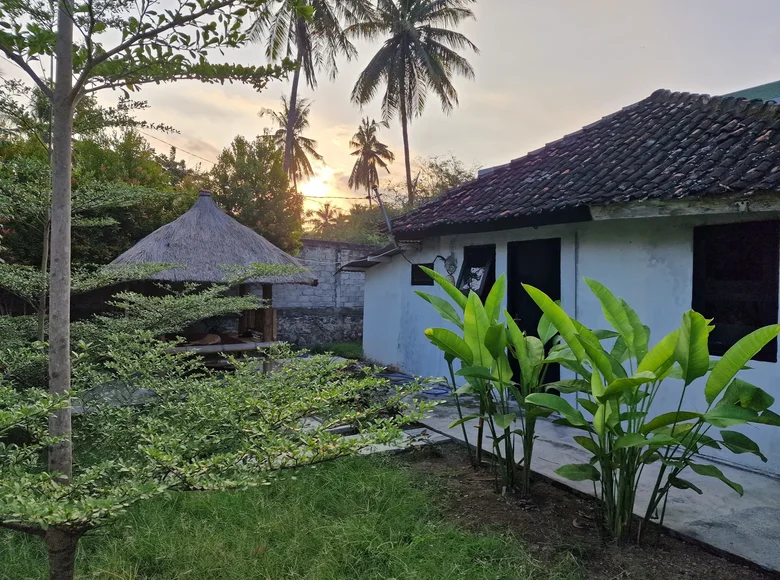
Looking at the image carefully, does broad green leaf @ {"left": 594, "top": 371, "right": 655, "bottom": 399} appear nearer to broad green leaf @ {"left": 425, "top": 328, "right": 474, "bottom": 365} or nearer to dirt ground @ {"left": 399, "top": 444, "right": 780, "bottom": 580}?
dirt ground @ {"left": 399, "top": 444, "right": 780, "bottom": 580}

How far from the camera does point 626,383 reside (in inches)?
86.6

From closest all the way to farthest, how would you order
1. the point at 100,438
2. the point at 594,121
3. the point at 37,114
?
the point at 100,438 → the point at 37,114 → the point at 594,121

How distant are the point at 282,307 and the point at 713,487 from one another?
35.6 feet

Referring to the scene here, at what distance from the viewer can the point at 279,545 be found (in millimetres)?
2715

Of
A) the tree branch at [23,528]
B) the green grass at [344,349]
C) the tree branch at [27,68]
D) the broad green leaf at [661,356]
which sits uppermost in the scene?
the tree branch at [27,68]

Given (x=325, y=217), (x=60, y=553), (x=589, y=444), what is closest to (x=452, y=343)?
(x=589, y=444)

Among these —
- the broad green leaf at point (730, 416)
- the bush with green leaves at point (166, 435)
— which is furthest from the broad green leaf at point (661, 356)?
the bush with green leaves at point (166, 435)

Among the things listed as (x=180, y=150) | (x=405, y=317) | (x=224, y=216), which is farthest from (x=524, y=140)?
(x=180, y=150)

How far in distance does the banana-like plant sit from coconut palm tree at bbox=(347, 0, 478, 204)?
16112 millimetres

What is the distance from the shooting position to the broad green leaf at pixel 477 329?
3299mm

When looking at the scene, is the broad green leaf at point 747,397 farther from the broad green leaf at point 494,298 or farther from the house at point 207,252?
the house at point 207,252

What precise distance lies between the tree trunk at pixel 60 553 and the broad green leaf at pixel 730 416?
285 cm

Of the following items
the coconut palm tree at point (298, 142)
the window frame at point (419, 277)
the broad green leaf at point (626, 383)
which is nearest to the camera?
the broad green leaf at point (626, 383)

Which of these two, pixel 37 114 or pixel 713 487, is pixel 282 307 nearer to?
pixel 37 114
